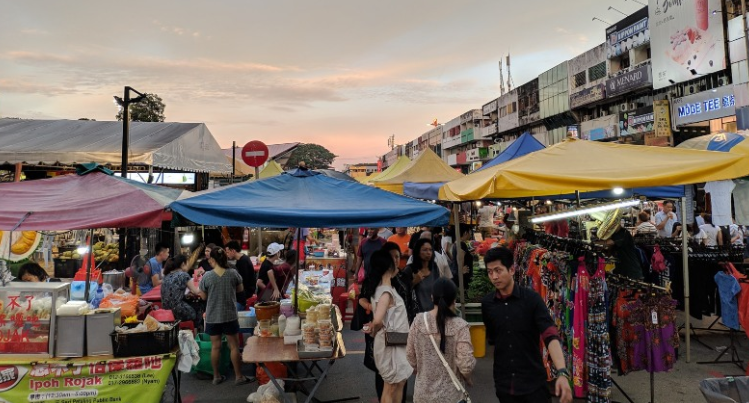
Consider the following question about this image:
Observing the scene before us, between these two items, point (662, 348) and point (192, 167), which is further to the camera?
point (192, 167)

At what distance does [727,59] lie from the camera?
72.1ft

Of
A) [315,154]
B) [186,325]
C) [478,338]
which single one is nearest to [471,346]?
[478,338]

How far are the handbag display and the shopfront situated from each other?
2204cm

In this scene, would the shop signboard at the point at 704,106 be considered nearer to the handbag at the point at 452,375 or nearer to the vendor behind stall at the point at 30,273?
the handbag at the point at 452,375

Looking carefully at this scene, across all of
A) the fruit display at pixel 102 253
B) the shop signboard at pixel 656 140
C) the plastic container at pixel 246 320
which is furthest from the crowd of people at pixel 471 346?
the shop signboard at pixel 656 140

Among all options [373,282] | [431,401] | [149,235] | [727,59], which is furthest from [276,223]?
[727,59]

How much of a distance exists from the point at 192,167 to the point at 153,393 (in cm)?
1078

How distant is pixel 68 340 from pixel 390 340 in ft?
10.5

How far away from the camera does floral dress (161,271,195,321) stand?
6.47 meters

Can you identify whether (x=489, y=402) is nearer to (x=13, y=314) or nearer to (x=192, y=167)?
(x=13, y=314)

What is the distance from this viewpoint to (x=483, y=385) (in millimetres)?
5648

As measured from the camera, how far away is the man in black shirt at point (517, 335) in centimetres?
321

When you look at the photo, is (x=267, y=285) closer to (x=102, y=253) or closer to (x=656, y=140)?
(x=102, y=253)

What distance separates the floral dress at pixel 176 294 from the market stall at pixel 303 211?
7.29 feet
